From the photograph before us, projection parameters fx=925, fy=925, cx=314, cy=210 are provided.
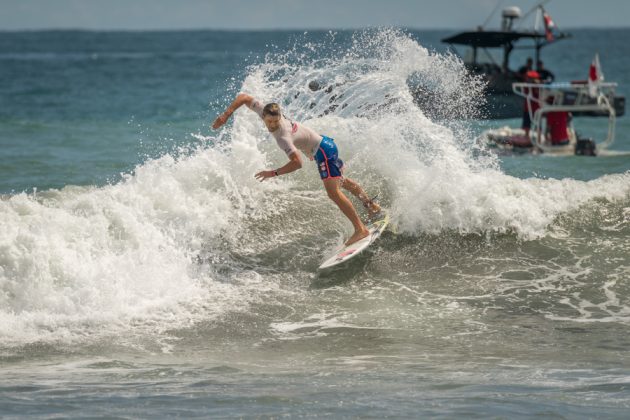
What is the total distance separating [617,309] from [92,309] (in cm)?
518

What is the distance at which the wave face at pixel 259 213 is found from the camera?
8852mm

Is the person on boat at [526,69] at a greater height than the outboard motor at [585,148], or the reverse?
the person on boat at [526,69]

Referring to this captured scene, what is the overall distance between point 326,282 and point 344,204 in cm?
88

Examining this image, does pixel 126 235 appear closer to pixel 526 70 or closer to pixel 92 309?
pixel 92 309

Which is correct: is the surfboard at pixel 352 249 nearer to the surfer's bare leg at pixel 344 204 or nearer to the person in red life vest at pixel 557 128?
the surfer's bare leg at pixel 344 204

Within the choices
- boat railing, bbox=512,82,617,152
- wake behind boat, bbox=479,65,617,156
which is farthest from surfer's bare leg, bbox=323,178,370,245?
boat railing, bbox=512,82,617,152

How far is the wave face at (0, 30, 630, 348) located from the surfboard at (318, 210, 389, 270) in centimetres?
31

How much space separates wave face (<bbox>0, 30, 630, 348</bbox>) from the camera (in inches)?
348

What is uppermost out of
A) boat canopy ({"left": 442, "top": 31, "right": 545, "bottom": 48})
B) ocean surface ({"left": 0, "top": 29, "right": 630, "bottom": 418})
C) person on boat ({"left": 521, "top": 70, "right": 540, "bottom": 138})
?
boat canopy ({"left": 442, "top": 31, "right": 545, "bottom": 48})

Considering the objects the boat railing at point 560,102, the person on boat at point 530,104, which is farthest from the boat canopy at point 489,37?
the boat railing at point 560,102

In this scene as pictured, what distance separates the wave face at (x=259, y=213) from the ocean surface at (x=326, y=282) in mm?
25

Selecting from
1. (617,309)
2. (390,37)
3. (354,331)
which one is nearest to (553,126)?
(390,37)

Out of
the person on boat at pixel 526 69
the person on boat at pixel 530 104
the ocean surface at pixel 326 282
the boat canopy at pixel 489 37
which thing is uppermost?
the boat canopy at pixel 489 37

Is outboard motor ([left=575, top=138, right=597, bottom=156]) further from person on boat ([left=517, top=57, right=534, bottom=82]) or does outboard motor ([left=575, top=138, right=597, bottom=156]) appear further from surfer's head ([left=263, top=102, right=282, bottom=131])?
surfer's head ([left=263, top=102, right=282, bottom=131])
